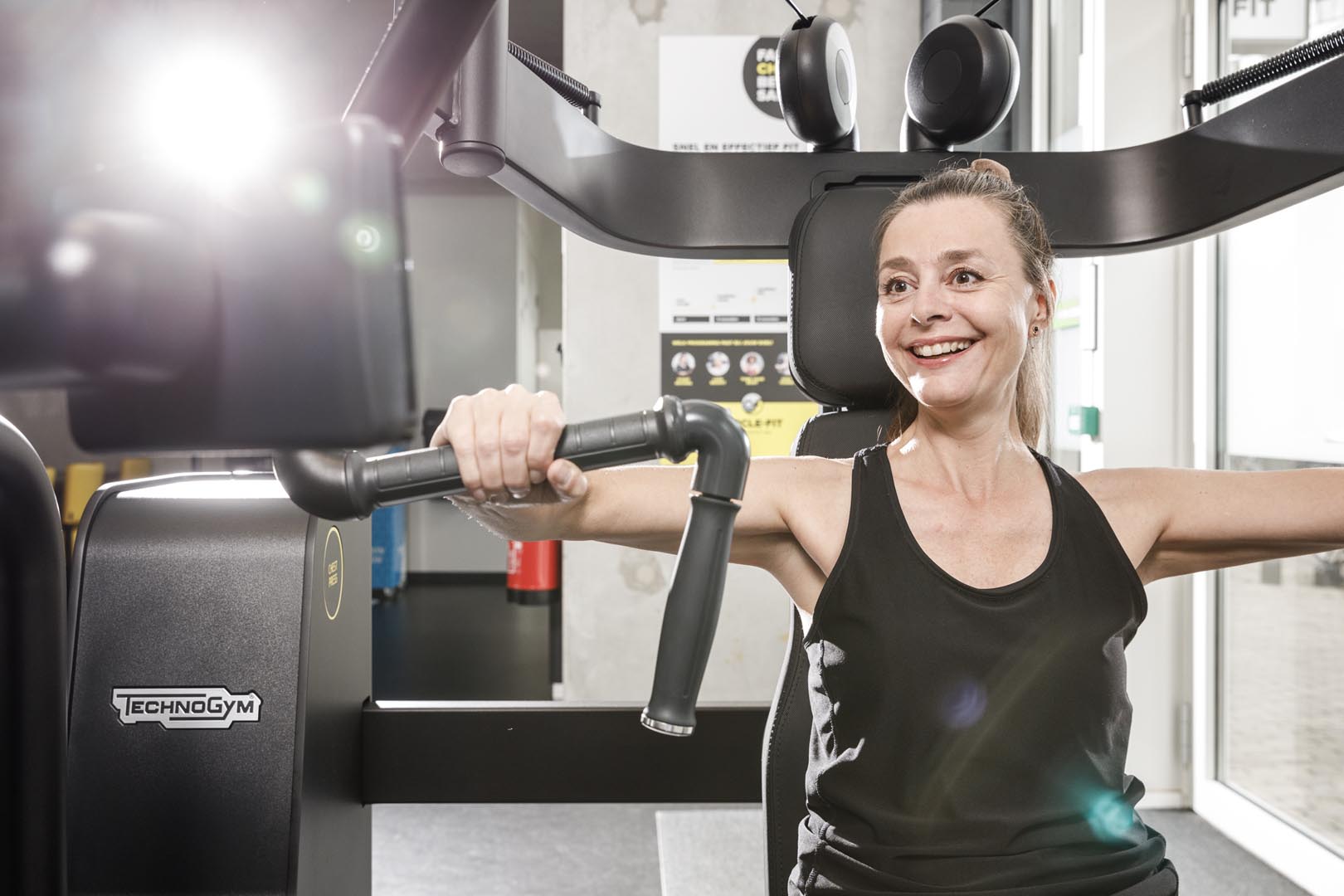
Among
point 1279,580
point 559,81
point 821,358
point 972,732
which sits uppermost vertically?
point 559,81

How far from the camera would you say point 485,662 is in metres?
4.38

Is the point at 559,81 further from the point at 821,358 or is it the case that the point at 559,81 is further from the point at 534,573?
the point at 534,573

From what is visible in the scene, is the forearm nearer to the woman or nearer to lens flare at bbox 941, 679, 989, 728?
the woman

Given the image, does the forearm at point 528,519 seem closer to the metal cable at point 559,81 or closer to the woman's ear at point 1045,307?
the metal cable at point 559,81

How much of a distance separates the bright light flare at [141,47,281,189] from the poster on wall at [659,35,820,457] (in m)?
2.71

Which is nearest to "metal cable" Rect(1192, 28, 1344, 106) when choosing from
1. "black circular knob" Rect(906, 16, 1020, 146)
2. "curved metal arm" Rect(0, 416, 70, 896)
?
"black circular knob" Rect(906, 16, 1020, 146)

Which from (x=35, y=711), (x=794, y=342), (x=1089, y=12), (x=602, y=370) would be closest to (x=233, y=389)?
(x=35, y=711)

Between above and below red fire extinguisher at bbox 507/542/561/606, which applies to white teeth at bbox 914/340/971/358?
above

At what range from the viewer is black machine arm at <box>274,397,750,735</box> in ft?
1.70

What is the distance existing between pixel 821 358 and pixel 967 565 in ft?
0.93

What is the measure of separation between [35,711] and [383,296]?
0.48m

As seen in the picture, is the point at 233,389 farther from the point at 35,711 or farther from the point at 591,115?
the point at 591,115

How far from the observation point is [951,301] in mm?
1056

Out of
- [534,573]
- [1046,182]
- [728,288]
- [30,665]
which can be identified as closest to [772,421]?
[728,288]
